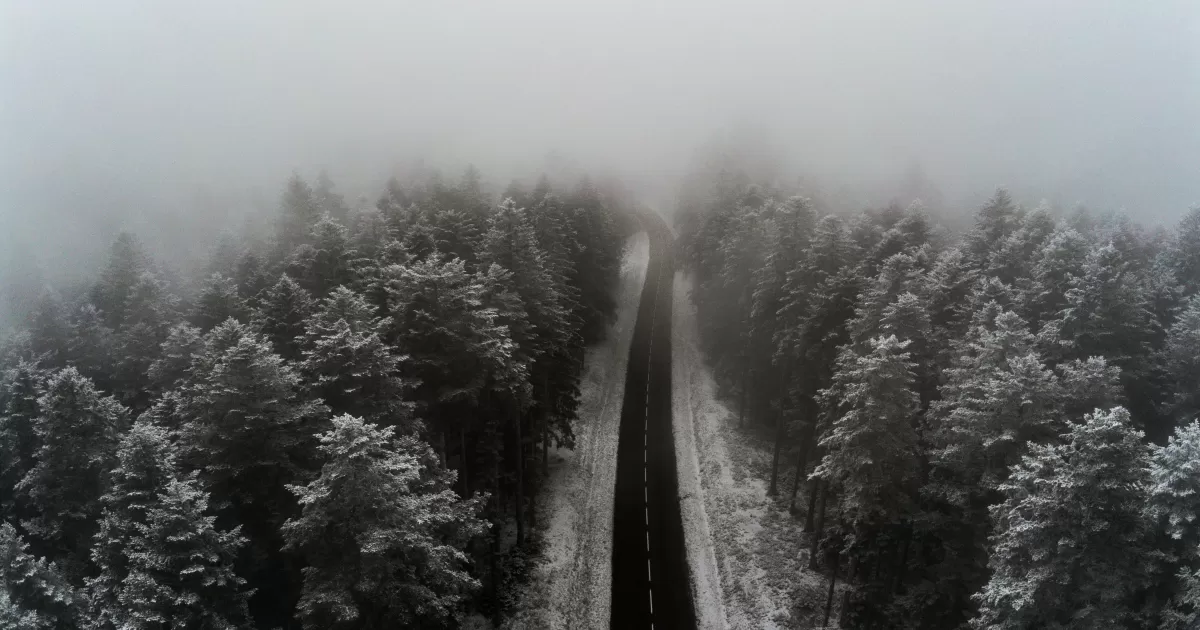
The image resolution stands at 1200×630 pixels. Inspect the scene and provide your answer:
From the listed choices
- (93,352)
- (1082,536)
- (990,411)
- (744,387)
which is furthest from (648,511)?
(93,352)

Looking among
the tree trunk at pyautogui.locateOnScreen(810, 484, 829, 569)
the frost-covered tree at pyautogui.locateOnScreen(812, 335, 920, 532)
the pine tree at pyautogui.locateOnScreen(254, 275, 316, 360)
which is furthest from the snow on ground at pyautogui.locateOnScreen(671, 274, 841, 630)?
the pine tree at pyautogui.locateOnScreen(254, 275, 316, 360)

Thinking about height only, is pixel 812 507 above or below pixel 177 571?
above

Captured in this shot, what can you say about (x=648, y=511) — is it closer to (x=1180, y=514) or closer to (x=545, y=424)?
(x=545, y=424)

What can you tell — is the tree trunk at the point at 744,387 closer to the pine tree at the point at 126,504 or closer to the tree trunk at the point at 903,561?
the tree trunk at the point at 903,561

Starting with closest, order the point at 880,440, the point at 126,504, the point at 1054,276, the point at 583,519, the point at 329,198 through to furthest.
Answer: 1. the point at 126,504
2. the point at 880,440
3. the point at 1054,276
4. the point at 583,519
5. the point at 329,198

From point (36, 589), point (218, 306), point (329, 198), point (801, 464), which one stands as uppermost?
point (329, 198)

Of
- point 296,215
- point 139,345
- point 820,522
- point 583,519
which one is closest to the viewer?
point 820,522

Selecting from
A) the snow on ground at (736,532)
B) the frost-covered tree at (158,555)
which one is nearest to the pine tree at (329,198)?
the snow on ground at (736,532)
